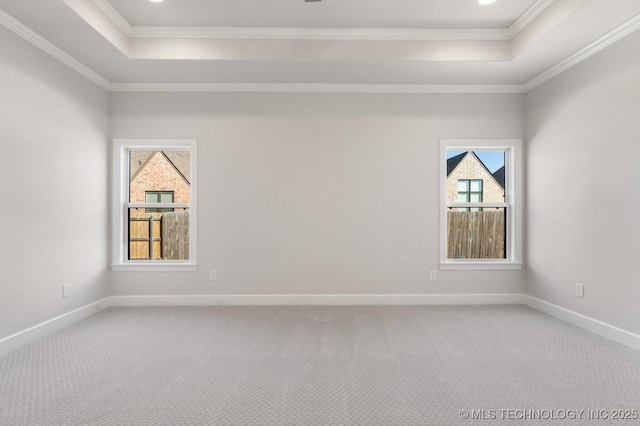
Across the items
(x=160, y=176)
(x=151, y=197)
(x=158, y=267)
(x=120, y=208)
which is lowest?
(x=158, y=267)

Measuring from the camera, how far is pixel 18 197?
289 cm

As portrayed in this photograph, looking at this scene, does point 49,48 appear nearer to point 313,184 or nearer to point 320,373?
point 313,184

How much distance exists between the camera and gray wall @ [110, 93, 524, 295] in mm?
4148

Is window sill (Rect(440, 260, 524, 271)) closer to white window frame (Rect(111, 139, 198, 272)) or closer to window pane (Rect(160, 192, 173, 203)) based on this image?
white window frame (Rect(111, 139, 198, 272))

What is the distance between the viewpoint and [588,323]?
328 centimetres

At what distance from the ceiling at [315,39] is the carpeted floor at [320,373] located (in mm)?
2723

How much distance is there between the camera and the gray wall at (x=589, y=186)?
2896 mm

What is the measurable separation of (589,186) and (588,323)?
134cm

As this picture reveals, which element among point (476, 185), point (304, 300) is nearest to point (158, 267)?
point (304, 300)

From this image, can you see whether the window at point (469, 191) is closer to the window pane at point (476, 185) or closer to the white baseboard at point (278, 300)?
the window pane at point (476, 185)

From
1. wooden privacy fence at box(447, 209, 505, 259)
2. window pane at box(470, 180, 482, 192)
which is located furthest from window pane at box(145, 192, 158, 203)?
window pane at box(470, 180, 482, 192)

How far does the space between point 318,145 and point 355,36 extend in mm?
1281

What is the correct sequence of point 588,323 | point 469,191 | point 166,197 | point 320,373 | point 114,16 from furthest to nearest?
point 469,191
point 166,197
point 588,323
point 114,16
point 320,373

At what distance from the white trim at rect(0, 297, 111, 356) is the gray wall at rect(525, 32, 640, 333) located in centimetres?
521
